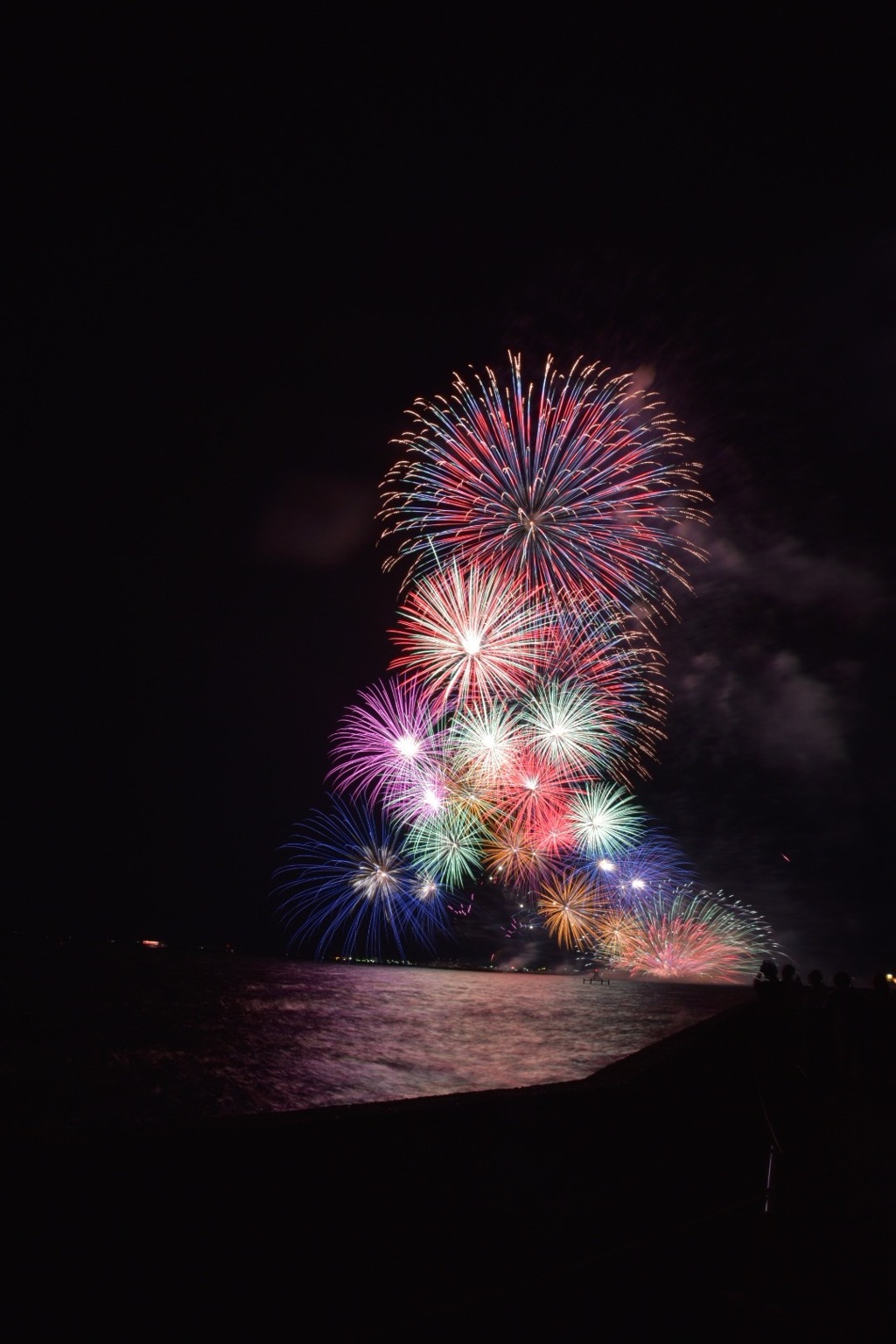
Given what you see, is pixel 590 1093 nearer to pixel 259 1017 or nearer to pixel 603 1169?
pixel 603 1169

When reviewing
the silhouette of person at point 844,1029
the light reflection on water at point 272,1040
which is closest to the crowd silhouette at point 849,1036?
the silhouette of person at point 844,1029

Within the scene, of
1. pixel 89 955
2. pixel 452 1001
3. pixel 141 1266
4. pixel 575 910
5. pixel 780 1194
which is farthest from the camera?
pixel 575 910

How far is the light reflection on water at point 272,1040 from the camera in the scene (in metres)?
4.75

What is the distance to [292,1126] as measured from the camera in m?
2.92

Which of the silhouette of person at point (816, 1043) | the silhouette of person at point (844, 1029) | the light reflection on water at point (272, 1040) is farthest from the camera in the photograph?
the silhouette of person at point (844, 1029)

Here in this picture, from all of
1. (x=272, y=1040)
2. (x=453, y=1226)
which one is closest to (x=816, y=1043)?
(x=272, y=1040)

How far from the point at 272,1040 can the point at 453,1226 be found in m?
3.79

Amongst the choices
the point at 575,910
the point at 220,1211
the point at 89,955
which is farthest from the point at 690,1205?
the point at 575,910

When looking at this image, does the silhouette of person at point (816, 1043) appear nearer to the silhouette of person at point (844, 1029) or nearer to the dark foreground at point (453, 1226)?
the silhouette of person at point (844, 1029)

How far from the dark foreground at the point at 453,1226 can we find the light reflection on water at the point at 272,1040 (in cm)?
43

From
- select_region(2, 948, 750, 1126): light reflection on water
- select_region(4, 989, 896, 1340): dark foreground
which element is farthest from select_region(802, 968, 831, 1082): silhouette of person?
select_region(4, 989, 896, 1340): dark foreground

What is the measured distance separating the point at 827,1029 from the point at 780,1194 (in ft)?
16.0

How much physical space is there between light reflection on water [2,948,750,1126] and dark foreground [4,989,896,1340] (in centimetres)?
43

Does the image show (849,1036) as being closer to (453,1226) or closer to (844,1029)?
(844,1029)
